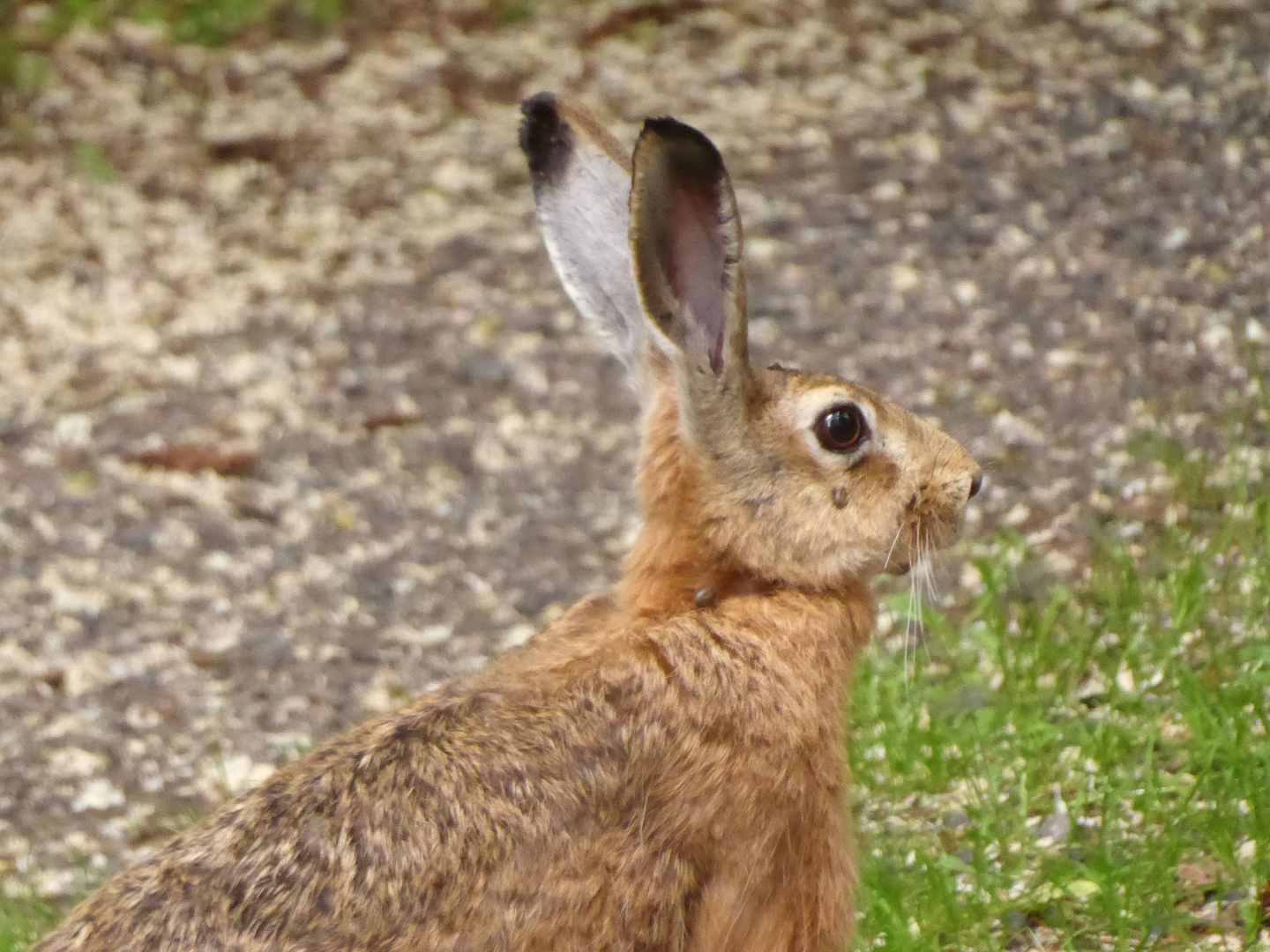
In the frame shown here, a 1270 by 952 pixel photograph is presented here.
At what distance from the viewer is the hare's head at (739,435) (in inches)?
163

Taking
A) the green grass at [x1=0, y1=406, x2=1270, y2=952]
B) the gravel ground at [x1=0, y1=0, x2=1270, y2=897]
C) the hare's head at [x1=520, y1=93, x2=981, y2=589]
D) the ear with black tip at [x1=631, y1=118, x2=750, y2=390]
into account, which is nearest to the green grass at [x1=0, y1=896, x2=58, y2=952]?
the green grass at [x1=0, y1=406, x2=1270, y2=952]

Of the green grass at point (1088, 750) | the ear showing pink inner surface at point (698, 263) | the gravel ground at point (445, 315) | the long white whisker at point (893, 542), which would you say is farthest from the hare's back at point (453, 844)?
the gravel ground at point (445, 315)

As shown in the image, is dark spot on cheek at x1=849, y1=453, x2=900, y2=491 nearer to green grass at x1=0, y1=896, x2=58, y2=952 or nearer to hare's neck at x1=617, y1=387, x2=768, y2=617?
hare's neck at x1=617, y1=387, x2=768, y2=617

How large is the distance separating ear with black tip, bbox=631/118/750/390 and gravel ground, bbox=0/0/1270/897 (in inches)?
114

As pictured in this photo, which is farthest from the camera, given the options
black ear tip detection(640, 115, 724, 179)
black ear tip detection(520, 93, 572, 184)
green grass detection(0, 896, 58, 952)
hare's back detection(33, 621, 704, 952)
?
green grass detection(0, 896, 58, 952)

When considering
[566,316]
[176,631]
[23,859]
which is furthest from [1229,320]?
[23,859]

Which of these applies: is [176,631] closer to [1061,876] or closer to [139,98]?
[1061,876]

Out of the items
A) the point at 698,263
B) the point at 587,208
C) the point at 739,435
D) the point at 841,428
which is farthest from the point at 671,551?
the point at 587,208

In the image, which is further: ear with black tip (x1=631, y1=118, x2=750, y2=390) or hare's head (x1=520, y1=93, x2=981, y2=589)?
hare's head (x1=520, y1=93, x2=981, y2=589)

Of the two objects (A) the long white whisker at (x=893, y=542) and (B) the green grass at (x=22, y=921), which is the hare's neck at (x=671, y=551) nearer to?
(A) the long white whisker at (x=893, y=542)

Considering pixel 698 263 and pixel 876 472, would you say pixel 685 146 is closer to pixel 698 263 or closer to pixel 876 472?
pixel 698 263

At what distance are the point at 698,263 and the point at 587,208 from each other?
46cm

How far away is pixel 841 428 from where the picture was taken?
4316 millimetres

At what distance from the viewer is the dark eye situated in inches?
169
